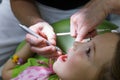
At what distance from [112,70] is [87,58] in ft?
0.41

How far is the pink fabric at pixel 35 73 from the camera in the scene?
1.33 meters

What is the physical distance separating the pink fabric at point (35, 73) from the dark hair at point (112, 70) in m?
0.26

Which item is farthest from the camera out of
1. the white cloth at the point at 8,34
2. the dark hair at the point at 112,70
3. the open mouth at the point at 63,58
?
the white cloth at the point at 8,34

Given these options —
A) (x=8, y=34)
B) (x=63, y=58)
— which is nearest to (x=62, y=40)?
(x=63, y=58)

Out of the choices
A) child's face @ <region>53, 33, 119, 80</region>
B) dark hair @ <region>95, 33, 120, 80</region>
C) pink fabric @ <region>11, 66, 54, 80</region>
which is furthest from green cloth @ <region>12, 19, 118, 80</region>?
dark hair @ <region>95, 33, 120, 80</region>

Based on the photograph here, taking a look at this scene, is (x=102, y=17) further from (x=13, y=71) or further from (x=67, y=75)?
(x=13, y=71)

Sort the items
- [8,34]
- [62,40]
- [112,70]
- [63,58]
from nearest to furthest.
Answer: [112,70] < [63,58] < [62,40] < [8,34]

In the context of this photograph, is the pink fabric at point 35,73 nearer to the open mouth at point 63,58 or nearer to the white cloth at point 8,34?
the open mouth at point 63,58

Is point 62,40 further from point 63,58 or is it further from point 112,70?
point 112,70

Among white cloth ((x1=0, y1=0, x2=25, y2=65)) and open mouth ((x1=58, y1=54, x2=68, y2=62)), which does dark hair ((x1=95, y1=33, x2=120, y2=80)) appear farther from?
white cloth ((x1=0, y1=0, x2=25, y2=65))

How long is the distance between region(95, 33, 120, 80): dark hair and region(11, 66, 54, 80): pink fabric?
26 cm

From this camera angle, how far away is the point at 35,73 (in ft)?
4.41

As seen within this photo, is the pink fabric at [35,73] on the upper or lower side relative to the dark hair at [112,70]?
lower

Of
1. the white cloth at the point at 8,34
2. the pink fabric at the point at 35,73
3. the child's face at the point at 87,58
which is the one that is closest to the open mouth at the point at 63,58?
the child's face at the point at 87,58
